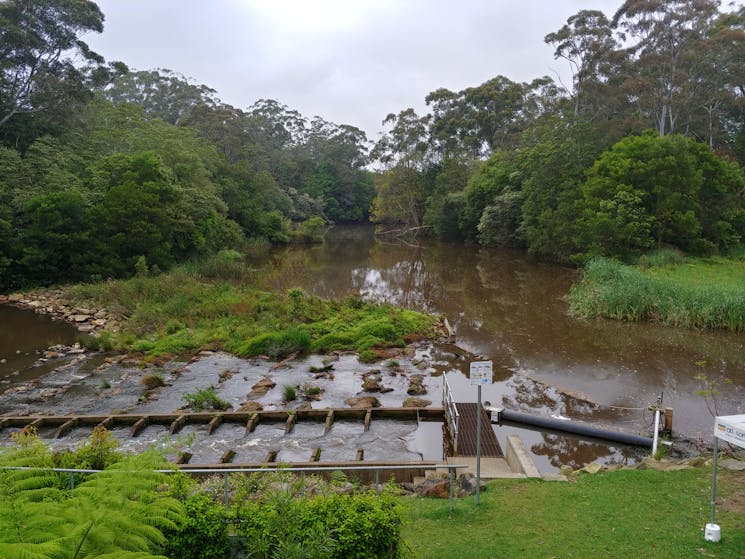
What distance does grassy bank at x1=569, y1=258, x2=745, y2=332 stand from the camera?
70.6ft

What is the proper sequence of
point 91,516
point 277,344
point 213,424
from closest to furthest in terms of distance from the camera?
1. point 91,516
2. point 213,424
3. point 277,344

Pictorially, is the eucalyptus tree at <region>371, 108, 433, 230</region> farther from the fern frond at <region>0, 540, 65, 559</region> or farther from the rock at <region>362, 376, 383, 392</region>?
the fern frond at <region>0, 540, 65, 559</region>

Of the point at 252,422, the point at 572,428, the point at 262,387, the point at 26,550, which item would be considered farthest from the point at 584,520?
the point at 262,387

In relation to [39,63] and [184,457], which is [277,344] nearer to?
[184,457]

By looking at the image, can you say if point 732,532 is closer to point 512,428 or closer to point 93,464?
point 512,428

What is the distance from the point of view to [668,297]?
2289 centimetres

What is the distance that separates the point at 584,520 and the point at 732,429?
2410 millimetres

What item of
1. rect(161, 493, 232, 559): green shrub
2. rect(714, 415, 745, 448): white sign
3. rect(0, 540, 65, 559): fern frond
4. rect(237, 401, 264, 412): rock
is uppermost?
rect(714, 415, 745, 448): white sign

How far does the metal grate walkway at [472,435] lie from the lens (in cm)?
1234

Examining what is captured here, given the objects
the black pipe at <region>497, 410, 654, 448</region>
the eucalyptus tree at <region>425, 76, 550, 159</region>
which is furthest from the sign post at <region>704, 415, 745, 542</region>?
the eucalyptus tree at <region>425, 76, 550, 159</region>

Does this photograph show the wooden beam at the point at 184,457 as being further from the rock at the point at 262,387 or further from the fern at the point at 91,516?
the fern at the point at 91,516

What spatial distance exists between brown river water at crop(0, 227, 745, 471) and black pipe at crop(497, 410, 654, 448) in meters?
0.27

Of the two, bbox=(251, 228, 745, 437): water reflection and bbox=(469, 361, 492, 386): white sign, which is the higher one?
bbox=(469, 361, 492, 386): white sign

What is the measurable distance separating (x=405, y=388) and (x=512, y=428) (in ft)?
13.6
